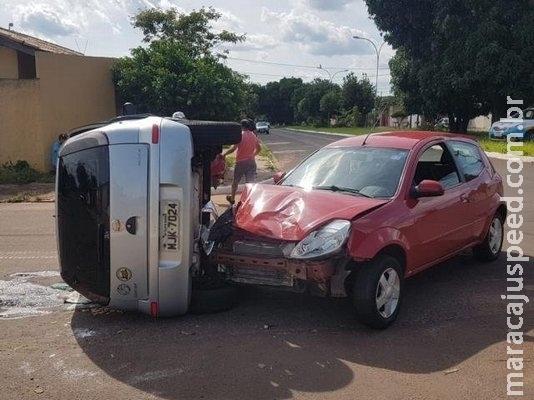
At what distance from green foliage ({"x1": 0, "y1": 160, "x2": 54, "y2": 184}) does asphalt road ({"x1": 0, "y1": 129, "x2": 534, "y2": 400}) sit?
10.5m

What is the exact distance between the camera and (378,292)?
15.9 ft

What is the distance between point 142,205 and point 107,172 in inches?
15.1

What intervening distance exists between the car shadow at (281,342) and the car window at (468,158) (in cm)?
133

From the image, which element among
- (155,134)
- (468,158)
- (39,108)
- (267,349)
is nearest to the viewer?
(267,349)

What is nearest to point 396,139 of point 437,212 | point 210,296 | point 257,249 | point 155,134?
point 437,212

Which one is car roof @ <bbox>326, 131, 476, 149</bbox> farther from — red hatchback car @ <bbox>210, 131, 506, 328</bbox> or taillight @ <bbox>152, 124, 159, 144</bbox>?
taillight @ <bbox>152, 124, 159, 144</bbox>

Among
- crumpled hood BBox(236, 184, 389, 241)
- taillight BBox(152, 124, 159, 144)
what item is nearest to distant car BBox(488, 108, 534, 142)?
crumpled hood BBox(236, 184, 389, 241)

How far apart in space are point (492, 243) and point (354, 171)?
7.37 ft

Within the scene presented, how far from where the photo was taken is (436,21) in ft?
102

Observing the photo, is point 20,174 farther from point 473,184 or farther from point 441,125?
point 441,125

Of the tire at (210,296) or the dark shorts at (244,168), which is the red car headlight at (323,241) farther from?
the dark shorts at (244,168)

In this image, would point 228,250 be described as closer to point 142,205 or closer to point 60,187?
point 142,205

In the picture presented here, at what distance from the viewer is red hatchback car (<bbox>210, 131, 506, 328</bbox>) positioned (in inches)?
187

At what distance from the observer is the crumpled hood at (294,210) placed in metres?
4.87
